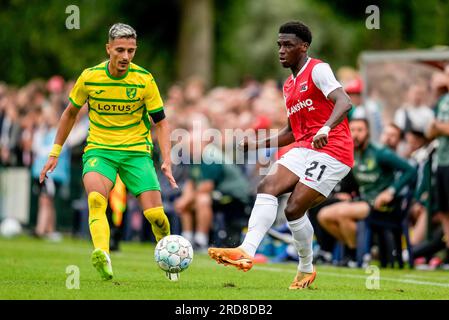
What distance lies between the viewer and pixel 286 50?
11.7 metres

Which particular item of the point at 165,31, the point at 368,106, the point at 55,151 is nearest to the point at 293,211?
the point at 55,151

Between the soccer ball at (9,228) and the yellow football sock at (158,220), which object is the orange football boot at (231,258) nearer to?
the yellow football sock at (158,220)

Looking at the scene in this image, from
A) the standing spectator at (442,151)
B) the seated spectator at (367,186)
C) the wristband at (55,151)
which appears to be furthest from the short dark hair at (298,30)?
the standing spectator at (442,151)

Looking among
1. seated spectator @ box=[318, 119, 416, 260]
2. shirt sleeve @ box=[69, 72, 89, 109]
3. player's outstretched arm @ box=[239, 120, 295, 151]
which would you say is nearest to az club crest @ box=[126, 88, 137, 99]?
shirt sleeve @ box=[69, 72, 89, 109]

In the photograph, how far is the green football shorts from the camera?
1228cm

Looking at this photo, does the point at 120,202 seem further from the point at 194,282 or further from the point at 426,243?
the point at 194,282

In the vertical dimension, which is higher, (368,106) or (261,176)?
(368,106)

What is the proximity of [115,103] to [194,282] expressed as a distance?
203cm

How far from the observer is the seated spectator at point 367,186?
53.4 ft

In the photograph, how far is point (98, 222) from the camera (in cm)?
1195

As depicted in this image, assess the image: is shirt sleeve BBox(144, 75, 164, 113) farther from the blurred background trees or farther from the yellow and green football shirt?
the blurred background trees

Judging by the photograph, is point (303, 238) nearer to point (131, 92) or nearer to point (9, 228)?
point (131, 92)

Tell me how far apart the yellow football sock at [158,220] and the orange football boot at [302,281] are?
1549mm

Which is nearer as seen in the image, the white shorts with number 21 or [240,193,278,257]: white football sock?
[240,193,278,257]: white football sock
